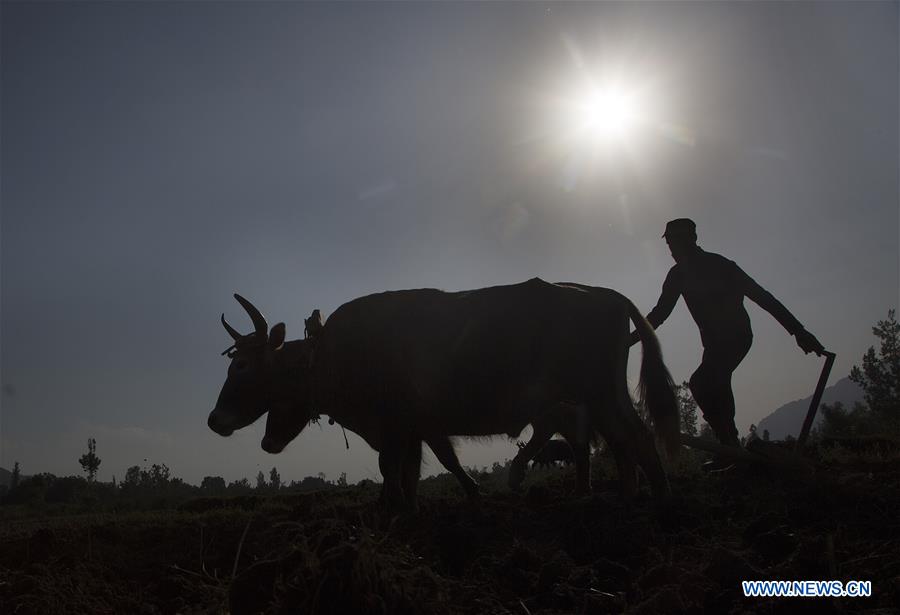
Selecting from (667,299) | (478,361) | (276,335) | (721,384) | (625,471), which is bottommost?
(625,471)

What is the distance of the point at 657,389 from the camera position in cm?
609

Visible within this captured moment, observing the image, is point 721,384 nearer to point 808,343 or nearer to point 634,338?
point 808,343

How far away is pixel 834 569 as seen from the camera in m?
2.47

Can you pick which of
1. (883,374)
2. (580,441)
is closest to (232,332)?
(580,441)

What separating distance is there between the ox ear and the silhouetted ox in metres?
0.01

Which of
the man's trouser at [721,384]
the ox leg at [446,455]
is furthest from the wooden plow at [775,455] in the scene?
the ox leg at [446,455]

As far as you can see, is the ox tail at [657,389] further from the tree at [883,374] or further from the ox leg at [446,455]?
the tree at [883,374]

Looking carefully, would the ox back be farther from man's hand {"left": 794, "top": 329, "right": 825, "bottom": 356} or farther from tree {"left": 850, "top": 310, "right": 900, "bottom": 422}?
tree {"left": 850, "top": 310, "right": 900, "bottom": 422}

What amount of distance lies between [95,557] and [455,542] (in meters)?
2.78

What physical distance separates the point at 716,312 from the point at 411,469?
12.8ft

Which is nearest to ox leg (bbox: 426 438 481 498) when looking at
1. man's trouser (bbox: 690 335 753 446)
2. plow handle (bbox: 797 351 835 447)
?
man's trouser (bbox: 690 335 753 446)

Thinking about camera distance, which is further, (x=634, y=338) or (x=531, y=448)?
(x=531, y=448)

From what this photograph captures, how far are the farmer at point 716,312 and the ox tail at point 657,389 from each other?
36.9 inches

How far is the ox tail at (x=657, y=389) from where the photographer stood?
582cm
